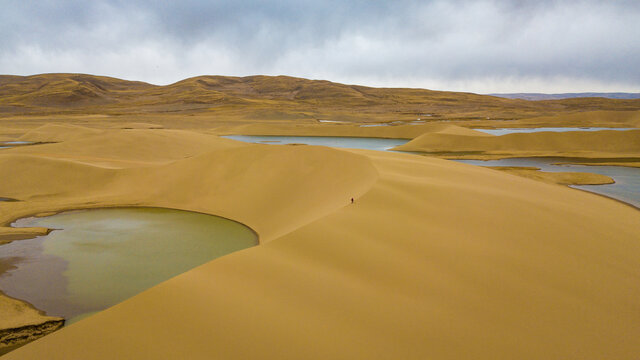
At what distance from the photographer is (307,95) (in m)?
91.1

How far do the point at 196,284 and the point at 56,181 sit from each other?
34.1 feet

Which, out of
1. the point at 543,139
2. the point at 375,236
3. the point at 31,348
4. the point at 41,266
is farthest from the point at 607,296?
the point at 543,139

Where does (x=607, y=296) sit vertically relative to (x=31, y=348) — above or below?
below

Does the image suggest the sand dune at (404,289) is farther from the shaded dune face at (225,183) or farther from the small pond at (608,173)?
the small pond at (608,173)

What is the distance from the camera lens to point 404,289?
135 inches

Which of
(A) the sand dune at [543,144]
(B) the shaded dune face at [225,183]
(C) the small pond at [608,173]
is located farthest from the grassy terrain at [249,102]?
(B) the shaded dune face at [225,183]

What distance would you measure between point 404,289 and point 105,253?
4.89 m

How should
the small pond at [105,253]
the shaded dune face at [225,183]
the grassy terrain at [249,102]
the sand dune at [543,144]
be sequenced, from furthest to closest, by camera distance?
the grassy terrain at [249,102] → the sand dune at [543,144] → the shaded dune face at [225,183] → the small pond at [105,253]

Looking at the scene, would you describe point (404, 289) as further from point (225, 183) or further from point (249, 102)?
point (249, 102)

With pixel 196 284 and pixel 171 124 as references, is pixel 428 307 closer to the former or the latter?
pixel 196 284

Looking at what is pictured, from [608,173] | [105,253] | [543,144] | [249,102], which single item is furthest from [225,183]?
[249,102]

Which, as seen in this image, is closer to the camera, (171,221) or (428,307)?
(428,307)

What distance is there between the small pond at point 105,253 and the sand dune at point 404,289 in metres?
1.27

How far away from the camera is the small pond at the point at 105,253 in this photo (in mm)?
4691
